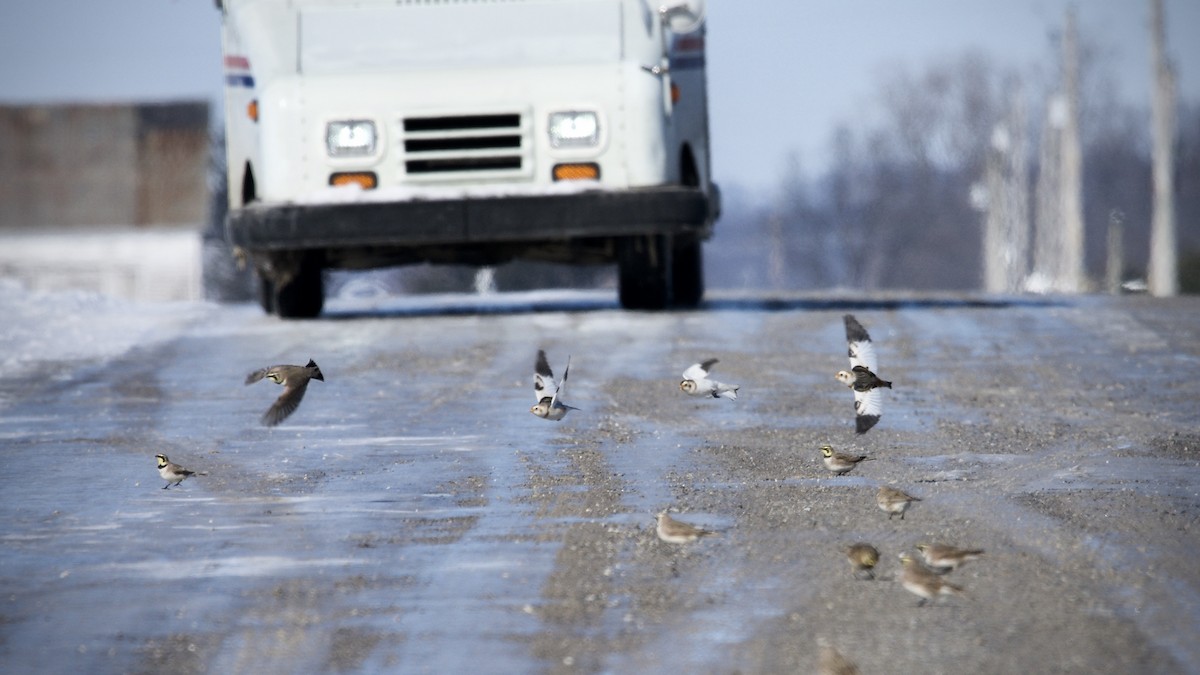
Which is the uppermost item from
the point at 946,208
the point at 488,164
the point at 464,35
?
the point at 464,35

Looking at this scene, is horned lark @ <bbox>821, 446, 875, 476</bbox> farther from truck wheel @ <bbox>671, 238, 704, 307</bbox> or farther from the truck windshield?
truck wheel @ <bbox>671, 238, 704, 307</bbox>

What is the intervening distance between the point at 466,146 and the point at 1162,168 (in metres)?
28.7

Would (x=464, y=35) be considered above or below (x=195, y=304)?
above

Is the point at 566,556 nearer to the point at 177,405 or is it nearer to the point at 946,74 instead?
the point at 177,405

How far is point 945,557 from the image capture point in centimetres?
602

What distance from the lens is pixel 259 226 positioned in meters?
14.4

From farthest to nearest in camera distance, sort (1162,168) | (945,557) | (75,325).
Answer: (1162,168), (75,325), (945,557)

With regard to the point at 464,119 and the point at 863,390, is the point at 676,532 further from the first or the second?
the point at 464,119

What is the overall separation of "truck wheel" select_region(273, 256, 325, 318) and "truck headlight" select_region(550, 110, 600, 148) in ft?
9.77

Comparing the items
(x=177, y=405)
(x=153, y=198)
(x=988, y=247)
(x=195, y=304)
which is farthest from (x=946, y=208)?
(x=177, y=405)

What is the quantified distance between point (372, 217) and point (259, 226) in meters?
0.87

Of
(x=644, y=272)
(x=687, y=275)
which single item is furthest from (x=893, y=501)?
(x=687, y=275)

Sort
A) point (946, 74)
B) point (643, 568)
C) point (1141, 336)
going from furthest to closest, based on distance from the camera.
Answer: point (946, 74) → point (1141, 336) → point (643, 568)

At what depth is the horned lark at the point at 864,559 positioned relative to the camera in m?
6.11
